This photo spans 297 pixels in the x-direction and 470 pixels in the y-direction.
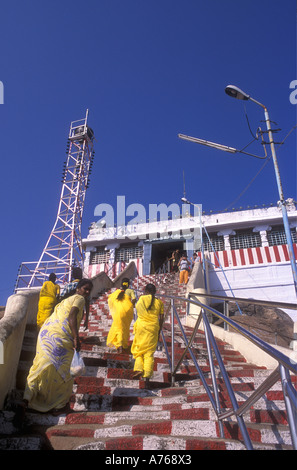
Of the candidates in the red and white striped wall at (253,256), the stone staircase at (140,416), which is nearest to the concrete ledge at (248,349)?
the stone staircase at (140,416)

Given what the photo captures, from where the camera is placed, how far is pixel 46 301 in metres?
6.13

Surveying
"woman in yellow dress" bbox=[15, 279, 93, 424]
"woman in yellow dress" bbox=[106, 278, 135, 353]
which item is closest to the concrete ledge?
"woman in yellow dress" bbox=[106, 278, 135, 353]

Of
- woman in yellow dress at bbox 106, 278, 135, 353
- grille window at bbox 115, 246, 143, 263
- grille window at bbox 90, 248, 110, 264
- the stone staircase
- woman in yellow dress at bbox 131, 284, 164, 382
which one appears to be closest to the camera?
the stone staircase

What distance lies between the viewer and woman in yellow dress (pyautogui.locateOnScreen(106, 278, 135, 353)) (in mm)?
5543

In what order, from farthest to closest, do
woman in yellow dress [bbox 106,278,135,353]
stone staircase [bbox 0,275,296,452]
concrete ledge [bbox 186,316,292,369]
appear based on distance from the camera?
woman in yellow dress [bbox 106,278,135,353], concrete ledge [bbox 186,316,292,369], stone staircase [bbox 0,275,296,452]

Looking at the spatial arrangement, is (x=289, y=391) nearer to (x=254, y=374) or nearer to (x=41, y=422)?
(x=41, y=422)

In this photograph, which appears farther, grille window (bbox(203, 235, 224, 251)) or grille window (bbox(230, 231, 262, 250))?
grille window (bbox(203, 235, 224, 251))

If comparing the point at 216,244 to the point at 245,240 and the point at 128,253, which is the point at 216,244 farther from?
the point at 128,253

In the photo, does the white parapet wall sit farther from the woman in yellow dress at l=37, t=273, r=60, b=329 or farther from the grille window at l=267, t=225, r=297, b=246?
the grille window at l=267, t=225, r=297, b=246

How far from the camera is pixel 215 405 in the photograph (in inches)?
112

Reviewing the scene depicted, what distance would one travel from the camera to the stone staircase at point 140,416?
2400 mm

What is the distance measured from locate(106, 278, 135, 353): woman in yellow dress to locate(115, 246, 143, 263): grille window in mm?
15253

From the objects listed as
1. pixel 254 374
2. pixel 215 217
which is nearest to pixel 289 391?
pixel 254 374
